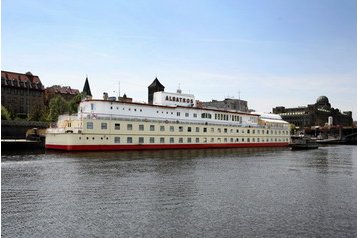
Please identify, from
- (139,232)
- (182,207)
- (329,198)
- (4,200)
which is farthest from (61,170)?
(329,198)

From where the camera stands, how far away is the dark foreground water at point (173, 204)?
14289 mm

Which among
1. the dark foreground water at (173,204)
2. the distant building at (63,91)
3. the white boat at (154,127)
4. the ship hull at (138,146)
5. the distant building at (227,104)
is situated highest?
the distant building at (63,91)

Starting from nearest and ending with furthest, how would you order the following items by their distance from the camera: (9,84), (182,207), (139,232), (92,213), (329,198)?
Answer: (139,232)
(92,213)
(182,207)
(329,198)
(9,84)

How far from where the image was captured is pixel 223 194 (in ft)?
69.4

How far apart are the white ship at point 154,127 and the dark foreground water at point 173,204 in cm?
2264

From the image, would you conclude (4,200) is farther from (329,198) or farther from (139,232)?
(329,198)

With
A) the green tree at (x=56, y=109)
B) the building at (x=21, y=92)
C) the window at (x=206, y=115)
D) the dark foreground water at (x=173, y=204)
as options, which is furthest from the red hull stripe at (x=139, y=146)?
the building at (x=21, y=92)

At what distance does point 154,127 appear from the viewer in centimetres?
6022

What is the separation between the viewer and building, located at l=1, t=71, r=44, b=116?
117m

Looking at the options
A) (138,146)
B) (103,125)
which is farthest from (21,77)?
(138,146)

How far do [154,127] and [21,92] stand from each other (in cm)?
8167

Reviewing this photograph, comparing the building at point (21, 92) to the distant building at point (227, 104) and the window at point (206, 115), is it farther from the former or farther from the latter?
the window at point (206, 115)

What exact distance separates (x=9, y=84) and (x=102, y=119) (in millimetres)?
81461

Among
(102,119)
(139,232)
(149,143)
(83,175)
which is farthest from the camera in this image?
(149,143)
